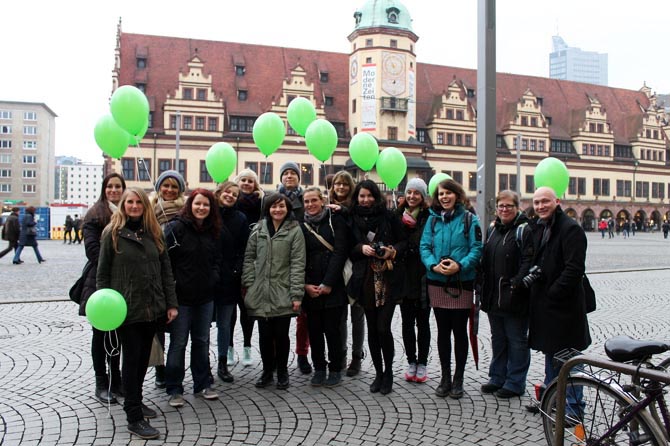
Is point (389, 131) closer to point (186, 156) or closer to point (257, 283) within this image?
point (186, 156)

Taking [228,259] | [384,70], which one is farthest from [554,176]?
[384,70]

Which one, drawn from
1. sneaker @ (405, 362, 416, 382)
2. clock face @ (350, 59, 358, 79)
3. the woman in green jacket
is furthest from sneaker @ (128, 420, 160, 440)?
clock face @ (350, 59, 358, 79)

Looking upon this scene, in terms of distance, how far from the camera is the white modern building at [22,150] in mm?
98000

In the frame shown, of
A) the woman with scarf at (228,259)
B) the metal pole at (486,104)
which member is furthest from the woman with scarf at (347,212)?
the metal pole at (486,104)

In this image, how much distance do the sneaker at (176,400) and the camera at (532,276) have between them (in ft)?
9.47

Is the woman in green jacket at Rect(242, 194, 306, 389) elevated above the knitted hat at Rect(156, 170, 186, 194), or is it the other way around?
the knitted hat at Rect(156, 170, 186, 194)

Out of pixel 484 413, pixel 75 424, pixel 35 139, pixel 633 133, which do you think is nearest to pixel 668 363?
pixel 484 413

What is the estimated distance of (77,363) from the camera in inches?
239

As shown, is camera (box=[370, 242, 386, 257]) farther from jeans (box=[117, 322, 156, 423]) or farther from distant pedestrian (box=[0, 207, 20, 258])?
distant pedestrian (box=[0, 207, 20, 258])

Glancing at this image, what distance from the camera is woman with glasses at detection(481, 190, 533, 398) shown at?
480cm

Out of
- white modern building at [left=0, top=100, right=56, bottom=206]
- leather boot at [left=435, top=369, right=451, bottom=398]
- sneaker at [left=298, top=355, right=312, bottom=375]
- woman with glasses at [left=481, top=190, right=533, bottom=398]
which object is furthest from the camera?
white modern building at [left=0, top=100, right=56, bottom=206]

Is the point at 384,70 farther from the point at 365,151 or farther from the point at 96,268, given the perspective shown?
the point at 96,268

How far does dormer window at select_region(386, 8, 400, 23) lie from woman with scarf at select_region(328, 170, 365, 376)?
45.2 meters

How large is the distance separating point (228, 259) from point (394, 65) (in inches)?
1731
